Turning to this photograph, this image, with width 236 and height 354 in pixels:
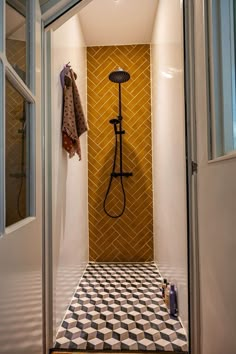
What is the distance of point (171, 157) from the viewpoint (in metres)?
2.20

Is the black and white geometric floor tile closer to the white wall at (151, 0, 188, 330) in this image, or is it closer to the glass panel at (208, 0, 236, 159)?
the white wall at (151, 0, 188, 330)

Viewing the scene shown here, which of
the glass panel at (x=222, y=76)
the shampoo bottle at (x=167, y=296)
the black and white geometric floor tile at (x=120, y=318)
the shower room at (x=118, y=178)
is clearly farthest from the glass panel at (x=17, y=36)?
the shampoo bottle at (x=167, y=296)

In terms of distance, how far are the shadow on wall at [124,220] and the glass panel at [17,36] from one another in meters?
2.31

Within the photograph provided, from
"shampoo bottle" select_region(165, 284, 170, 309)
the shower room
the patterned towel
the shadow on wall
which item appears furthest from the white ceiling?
"shampoo bottle" select_region(165, 284, 170, 309)

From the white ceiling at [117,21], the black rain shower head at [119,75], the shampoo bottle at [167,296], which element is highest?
the white ceiling at [117,21]

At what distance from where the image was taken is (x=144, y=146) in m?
3.36

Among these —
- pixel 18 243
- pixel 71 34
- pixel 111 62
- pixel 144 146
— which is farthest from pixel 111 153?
pixel 18 243

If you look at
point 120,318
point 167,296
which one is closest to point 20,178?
point 120,318

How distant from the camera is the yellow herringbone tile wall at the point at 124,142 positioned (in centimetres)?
334

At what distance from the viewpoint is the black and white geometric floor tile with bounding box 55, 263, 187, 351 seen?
1.61m

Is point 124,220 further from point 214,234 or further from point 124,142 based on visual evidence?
point 214,234

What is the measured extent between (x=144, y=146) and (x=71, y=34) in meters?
1.53

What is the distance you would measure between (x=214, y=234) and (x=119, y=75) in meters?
2.42

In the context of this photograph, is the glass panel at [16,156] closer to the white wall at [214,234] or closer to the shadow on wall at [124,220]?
the white wall at [214,234]
